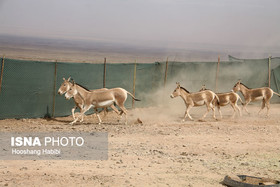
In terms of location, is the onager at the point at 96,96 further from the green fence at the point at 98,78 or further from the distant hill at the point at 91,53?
the distant hill at the point at 91,53

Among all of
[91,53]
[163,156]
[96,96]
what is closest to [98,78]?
[96,96]

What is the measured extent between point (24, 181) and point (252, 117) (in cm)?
1549

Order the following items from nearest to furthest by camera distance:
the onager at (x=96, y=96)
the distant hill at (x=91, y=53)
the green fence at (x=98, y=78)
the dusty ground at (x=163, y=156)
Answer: the dusty ground at (x=163, y=156) → the green fence at (x=98, y=78) → the onager at (x=96, y=96) → the distant hill at (x=91, y=53)

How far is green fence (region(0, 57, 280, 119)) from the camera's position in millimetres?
19859

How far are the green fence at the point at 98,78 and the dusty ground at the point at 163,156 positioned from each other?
2.43ft

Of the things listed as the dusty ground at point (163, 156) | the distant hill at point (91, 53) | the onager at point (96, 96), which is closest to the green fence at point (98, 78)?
the dusty ground at point (163, 156)

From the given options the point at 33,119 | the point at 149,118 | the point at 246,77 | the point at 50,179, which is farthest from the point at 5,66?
the point at 246,77

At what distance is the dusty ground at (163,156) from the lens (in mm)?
10945

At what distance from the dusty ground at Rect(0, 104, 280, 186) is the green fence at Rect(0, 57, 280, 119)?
740 mm

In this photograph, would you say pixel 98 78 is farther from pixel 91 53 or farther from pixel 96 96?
pixel 91 53

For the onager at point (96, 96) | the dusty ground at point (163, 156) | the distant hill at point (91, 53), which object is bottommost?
the dusty ground at point (163, 156)

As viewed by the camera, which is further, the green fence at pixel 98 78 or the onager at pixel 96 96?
the onager at pixel 96 96

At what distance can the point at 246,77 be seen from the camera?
2911cm

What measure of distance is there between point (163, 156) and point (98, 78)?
10.2 metres
